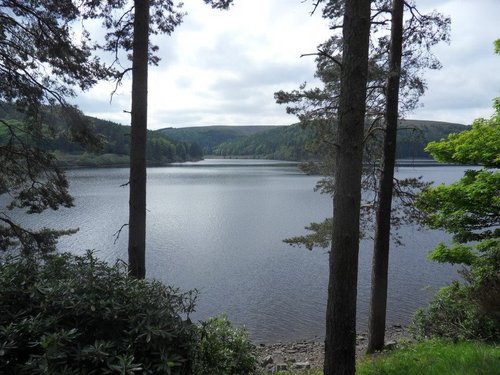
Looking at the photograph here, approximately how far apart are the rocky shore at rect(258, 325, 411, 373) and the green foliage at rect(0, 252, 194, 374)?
250 inches

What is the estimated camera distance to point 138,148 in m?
7.01

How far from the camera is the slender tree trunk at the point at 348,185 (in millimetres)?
4309

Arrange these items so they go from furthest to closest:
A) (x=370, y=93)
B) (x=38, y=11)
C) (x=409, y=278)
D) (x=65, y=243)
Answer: (x=65, y=243)
(x=409, y=278)
(x=370, y=93)
(x=38, y=11)

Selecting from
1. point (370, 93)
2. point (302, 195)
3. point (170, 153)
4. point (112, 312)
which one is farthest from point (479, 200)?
point (170, 153)

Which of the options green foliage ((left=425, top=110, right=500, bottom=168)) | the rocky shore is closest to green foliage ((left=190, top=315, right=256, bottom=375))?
the rocky shore

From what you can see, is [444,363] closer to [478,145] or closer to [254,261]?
[478,145]

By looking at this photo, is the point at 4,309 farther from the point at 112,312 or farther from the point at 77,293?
the point at 112,312

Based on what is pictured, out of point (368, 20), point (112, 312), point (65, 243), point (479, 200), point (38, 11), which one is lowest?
point (65, 243)

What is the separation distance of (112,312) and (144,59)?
4.65 m

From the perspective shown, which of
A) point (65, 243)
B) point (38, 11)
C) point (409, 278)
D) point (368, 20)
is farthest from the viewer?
point (65, 243)

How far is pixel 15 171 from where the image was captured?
853cm

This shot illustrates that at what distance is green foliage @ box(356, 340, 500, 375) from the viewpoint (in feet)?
16.7

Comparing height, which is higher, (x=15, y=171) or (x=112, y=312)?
(x=15, y=171)

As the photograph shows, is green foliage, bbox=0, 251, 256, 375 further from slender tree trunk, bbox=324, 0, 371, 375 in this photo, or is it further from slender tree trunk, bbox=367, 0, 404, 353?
slender tree trunk, bbox=367, 0, 404, 353
